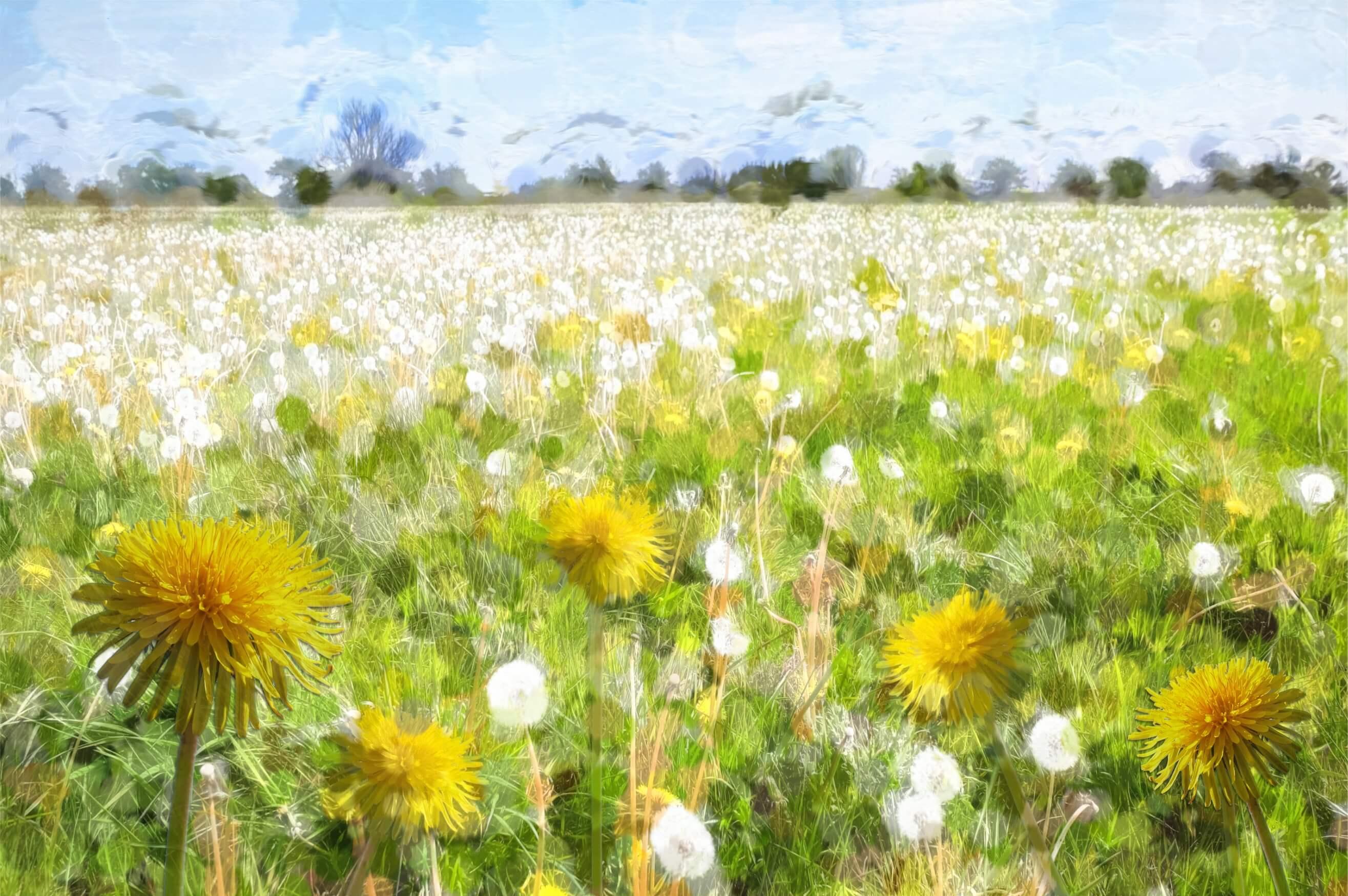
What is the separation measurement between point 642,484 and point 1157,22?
2520 mm

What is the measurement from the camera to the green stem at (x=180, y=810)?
64cm

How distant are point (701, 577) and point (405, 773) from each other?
45.0 inches

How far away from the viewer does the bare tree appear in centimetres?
378

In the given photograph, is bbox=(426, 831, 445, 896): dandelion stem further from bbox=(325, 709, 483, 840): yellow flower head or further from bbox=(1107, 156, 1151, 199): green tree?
bbox=(1107, 156, 1151, 199): green tree

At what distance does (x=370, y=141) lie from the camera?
5.19m

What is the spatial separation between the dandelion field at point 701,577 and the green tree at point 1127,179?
12164 millimetres

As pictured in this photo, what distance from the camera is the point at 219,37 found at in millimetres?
3098

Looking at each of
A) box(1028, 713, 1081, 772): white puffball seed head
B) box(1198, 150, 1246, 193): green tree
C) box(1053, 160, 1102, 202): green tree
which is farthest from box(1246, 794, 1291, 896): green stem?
box(1053, 160, 1102, 202): green tree

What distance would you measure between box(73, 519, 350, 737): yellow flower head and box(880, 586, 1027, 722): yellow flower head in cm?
60

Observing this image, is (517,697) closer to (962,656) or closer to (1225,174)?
(962,656)

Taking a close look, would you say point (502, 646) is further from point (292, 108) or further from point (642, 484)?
point (292, 108)

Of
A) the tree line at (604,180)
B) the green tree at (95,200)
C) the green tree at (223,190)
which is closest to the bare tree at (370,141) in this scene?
the tree line at (604,180)

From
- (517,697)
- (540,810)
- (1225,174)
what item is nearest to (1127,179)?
(1225,174)

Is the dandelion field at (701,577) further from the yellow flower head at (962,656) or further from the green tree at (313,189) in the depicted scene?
the green tree at (313,189)
